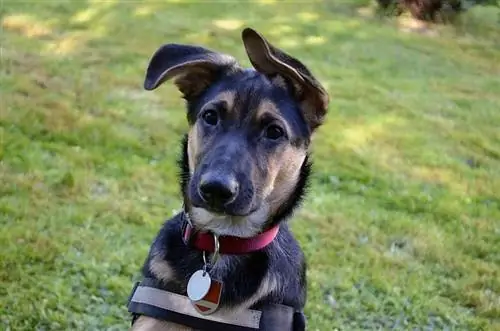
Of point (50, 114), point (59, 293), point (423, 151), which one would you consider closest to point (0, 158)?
point (50, 114)

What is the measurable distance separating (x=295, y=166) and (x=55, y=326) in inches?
73.4

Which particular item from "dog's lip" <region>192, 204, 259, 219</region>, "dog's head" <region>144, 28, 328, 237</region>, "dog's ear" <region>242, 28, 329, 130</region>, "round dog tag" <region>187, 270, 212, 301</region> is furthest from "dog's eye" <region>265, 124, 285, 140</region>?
"round dog tag" <region>187, 270, 212, 301</region>

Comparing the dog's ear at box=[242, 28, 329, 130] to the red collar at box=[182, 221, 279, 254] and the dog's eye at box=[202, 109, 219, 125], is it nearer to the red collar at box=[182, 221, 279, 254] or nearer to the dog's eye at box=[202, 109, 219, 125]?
the dog's eye at box=[202, 109, 219, 125]

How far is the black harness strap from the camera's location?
9.90 ft

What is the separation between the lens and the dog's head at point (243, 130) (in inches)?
116

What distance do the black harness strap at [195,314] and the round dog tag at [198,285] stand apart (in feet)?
0.20

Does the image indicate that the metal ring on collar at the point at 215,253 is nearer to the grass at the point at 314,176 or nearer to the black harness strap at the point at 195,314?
the black harness strap at the point at 195,314

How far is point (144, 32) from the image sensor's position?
11.1 metres

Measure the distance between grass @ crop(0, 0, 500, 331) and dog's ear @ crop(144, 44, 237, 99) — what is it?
5.73 ft

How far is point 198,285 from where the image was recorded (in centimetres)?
304

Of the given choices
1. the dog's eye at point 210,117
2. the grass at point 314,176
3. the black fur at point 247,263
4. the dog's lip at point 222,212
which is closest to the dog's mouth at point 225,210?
the dog's lip at point 222,212

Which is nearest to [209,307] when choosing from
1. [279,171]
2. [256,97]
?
[279,171]

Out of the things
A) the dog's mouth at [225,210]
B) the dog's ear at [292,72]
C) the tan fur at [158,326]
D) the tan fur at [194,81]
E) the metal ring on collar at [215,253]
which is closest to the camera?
the dog's ear at [292,72]

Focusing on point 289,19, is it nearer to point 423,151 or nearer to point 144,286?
point 423,151
